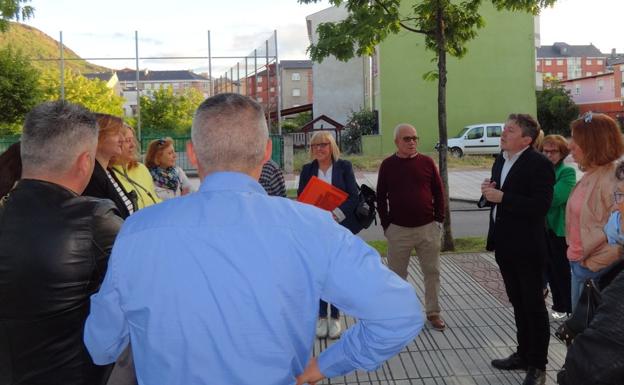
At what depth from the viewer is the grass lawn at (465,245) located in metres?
9.66

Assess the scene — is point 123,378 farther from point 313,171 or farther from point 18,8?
point 18,8

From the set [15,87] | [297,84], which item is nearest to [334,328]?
[15,87]

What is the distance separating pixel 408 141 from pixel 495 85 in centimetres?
3041

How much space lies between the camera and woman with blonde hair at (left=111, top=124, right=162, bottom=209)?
4.36 meters

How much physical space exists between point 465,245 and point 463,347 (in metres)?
5.02

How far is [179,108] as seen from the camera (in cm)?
5756

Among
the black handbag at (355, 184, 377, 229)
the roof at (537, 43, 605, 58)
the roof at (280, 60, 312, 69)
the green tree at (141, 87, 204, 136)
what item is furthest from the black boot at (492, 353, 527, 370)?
the roof at (537, 43, 605, 58)

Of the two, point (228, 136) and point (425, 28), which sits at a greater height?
point (425, 28)

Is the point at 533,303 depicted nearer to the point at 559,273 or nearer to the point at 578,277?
the point at 578,277

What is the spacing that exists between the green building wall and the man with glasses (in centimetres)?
2817

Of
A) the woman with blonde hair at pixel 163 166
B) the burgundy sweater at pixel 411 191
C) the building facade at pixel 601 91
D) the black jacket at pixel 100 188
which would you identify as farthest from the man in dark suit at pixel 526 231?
the building facade at pixel 601 91

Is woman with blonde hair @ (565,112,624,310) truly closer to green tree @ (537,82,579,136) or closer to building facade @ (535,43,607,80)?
green tree @ (537,82,579,136)

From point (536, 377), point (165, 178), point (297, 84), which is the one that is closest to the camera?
point (536, 377)

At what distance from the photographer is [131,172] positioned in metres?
4.86
